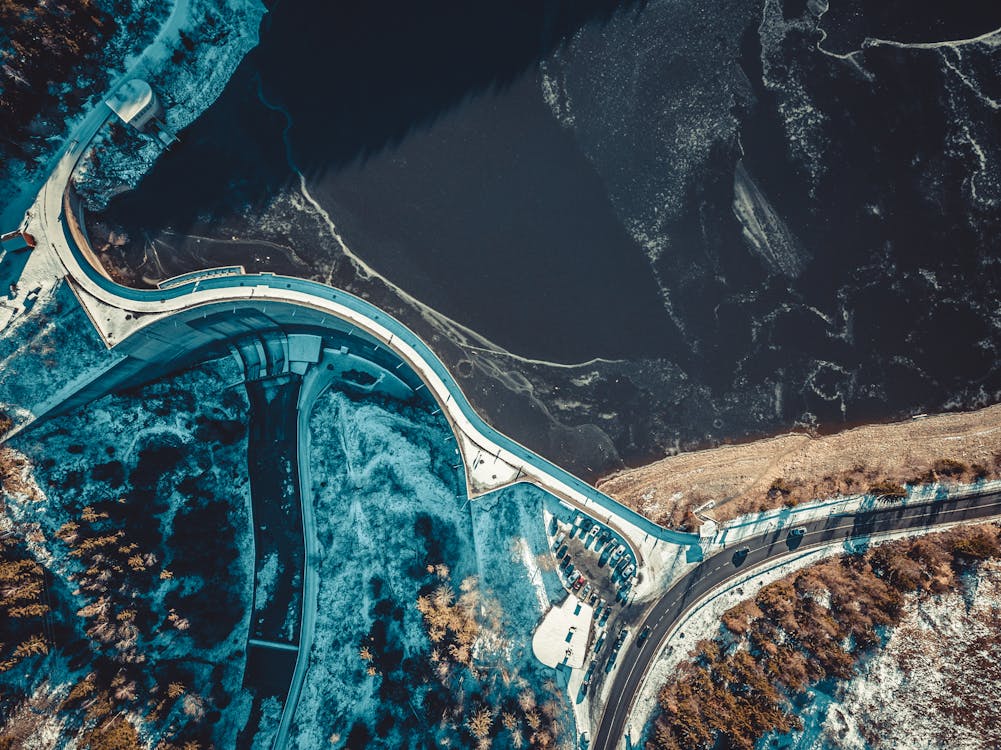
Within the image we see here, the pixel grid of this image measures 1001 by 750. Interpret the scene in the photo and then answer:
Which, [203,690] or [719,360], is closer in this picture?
[203,690]

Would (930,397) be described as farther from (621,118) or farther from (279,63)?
(279,63)

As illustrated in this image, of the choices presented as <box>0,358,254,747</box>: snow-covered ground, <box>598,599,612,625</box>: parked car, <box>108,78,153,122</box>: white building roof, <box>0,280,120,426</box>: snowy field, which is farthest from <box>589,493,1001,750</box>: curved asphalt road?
<box>108,78,153,122</box>: white building roof

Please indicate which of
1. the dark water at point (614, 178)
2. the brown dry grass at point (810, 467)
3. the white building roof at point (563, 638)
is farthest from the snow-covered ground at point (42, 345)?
the brown dry grass at point (810, 467)

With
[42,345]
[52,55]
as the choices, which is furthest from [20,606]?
[52,55]

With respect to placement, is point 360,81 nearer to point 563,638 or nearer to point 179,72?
point 179,72

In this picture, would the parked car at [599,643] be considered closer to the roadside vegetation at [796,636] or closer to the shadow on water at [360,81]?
the roadside vegetation at [796,636]

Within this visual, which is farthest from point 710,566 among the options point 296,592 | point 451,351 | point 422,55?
point 422,55
